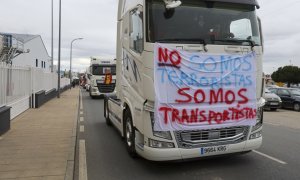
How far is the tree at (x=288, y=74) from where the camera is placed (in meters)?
84.4

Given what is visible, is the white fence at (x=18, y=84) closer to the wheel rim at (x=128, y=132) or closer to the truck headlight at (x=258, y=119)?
the wheel rim at (x=128, y=132)

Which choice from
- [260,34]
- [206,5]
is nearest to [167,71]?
[206,5]

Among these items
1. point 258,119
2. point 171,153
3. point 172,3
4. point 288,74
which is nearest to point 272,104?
point 258,119

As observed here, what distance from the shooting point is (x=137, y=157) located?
7.43 meters

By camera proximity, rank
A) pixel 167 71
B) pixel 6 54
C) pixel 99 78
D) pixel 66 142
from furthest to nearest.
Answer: pixel 6 54
pixel 99 78
pixel 66 142
pixel 167 71

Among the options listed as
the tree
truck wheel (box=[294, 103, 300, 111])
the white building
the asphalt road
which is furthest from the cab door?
the tree

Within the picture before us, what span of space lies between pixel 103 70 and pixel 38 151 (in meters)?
20.3

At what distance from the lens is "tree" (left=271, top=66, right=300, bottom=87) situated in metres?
84.4

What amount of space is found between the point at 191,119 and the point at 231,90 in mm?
948

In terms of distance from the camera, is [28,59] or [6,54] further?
[28,59]

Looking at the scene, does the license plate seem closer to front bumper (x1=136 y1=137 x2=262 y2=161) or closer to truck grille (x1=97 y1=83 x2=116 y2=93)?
front bumper (x1=136 y1=137 x2=262 y2=161)

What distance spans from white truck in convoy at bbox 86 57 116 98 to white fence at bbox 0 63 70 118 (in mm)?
6468

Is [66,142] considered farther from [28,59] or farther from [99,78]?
[28,59]

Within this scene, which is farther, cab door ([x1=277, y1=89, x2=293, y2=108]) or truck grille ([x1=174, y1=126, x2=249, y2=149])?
cab door ([x1=277, y1=89, x2=293, y2=108])
